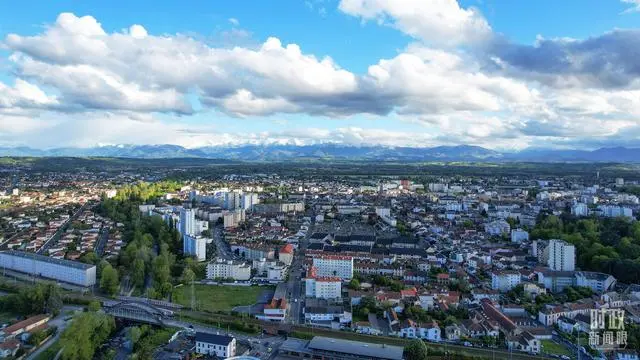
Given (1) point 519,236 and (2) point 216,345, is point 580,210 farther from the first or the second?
(2) point 216,345

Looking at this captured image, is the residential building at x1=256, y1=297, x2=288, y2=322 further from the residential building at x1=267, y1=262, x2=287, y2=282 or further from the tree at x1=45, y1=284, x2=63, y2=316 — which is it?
the tree at x1=45, y1=284, x2=63, y2=316

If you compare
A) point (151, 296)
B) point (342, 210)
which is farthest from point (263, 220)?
point (151, 296)

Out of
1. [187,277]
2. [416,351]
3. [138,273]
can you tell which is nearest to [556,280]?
[416,351]

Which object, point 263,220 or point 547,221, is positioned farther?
point 263,220

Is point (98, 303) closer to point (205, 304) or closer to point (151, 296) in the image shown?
point (151, 296)

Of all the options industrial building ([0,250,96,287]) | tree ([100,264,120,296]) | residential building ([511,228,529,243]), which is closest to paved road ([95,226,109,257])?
industrial building ([0,250,96,287])

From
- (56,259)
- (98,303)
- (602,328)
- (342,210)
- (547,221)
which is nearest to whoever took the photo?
(602,328)

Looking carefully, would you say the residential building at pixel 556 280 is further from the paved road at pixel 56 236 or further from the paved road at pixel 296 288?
the paved road at pixel 56 236
